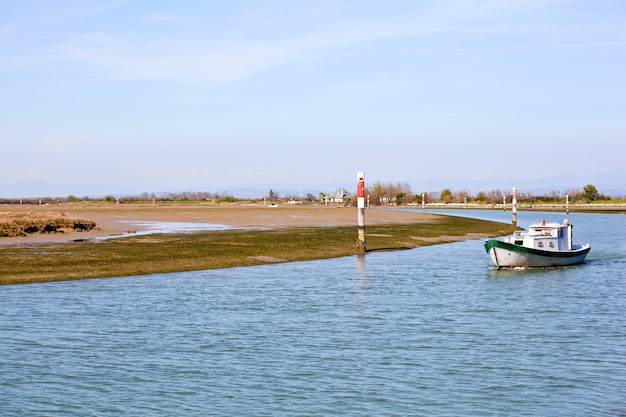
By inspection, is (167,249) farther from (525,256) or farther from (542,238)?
(542,238)

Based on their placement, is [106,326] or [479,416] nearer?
[479,416]

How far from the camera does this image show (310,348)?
20938 millimetres

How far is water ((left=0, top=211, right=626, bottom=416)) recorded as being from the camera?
16.2m

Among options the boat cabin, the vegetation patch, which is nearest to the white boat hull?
the boat cabin

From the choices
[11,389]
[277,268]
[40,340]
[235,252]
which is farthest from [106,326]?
[235,252]

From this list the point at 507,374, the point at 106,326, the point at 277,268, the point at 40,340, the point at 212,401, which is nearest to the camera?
the point at 212,401

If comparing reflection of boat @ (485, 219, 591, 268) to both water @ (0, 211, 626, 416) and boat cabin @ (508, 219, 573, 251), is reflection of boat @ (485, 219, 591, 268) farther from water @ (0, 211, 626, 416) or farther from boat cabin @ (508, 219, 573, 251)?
water @ (0, 211, 626, 416)

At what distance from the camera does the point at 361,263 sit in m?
44.8

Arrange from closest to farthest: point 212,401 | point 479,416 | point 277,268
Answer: point 479,416
point 212,401
point 277,268

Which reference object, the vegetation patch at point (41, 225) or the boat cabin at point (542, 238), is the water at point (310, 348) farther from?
the vegetation patch at point (41, 225)

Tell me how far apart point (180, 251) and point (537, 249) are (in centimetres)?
2069

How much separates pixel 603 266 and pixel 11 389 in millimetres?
36557

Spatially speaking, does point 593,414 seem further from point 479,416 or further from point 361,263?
point 361,263

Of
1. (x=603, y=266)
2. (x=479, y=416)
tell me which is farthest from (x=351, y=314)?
A: (x=603, y=266)
